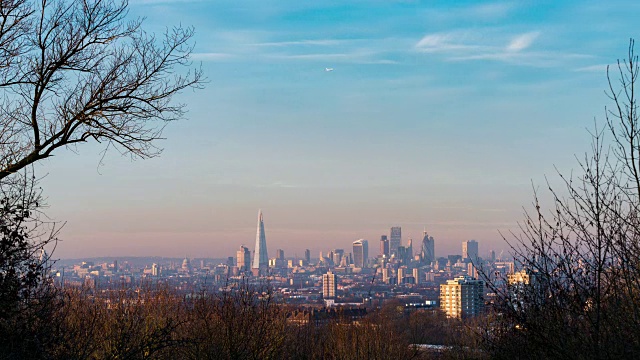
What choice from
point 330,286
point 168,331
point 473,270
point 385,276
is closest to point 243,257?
point 385,276

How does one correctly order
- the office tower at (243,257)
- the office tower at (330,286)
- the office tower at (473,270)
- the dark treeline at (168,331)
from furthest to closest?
the office tower at (243,257)
the office tower at (330,286)
the office tower at (473,270)
the dark treeline at (168,331)

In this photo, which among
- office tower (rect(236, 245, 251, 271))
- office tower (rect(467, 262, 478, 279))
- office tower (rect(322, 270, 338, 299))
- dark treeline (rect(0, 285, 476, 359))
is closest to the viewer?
dark treeline (rect(0, 285, 476, 359))

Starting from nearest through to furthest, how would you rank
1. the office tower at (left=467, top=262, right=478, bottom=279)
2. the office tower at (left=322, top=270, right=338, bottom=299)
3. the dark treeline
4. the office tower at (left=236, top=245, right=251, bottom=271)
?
the dark treeline < the office tower at (left=467, top=262, right=478, bottom=279) < the office tower at (left=322, top=270, right=338, bottom=299) < the office tower at (left=236, top=245, right=251, bottom=271)

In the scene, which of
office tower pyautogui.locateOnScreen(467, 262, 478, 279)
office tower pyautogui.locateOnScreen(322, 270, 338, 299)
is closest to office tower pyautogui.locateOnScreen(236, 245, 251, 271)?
office tower pyautogui.locateOnScreen(322, 270, 338, 299)

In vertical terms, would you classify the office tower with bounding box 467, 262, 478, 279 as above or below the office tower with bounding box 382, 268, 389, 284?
above

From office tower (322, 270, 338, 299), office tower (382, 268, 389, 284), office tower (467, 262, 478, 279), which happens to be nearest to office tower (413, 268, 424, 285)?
office tower (382, 268, 389, 284)

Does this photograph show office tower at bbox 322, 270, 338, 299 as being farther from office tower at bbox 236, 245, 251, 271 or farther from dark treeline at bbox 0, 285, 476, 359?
dark treeline at bbox 0, 285, 476, 359

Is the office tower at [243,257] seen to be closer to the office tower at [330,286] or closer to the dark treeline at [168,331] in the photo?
the office tower at [330,286]

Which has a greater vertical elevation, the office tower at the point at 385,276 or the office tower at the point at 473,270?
the office tower at the point at 473,270

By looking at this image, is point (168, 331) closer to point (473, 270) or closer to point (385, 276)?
point (473, 270)

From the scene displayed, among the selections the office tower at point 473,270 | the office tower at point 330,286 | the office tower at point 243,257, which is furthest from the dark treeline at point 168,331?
the office tower at point 243,257

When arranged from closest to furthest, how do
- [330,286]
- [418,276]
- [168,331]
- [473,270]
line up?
[168,331], [473,270], [330,286], [418,276]

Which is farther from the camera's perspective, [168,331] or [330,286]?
[330,286]

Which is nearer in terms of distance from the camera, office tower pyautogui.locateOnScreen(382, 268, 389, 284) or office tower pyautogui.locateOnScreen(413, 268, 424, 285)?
office tower pyautogui.locateOnScreen(413, 268, 424, 285)
